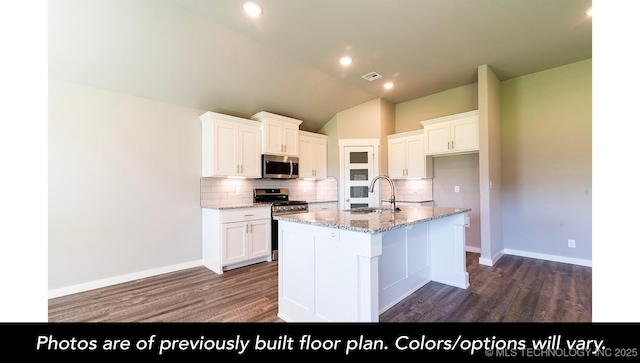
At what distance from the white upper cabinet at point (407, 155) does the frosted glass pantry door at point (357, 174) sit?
44 centimetres

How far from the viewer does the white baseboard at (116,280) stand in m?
2.81

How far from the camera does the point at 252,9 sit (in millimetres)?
2598

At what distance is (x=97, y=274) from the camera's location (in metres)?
3.03

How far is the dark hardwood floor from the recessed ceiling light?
292 cm

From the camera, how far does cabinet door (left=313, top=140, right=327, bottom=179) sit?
5.17 meters

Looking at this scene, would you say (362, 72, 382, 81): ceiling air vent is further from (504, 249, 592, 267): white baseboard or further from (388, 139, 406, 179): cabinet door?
(504, 249, 592, 267): white baseboard

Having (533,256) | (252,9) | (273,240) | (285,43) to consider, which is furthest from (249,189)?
(533,256)

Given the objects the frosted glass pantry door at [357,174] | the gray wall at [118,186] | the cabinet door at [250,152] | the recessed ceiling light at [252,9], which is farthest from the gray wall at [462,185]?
the gray wall at [118,186]

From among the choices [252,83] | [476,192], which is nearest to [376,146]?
[476,192]

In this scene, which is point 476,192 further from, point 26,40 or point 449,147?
point 26,40

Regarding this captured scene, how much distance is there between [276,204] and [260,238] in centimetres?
57

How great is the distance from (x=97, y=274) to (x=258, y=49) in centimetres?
331

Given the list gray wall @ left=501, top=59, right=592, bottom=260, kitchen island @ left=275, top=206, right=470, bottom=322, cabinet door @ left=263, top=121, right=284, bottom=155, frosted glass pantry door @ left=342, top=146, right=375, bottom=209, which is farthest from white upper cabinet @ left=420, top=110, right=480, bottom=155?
cabinet door @ left=263, top=121, right=284, bottom=155
